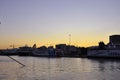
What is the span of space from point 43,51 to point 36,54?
11.7 m

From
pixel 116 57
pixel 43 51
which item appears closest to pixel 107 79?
pixel 116 57

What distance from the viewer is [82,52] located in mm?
183625

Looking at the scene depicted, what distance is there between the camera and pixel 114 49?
407 ft

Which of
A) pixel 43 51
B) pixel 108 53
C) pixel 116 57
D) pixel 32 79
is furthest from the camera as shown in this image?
pixel 43 51

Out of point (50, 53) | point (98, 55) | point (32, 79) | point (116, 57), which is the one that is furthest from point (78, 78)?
point (50, 53)

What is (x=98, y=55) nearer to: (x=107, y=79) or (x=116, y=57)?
(x=116, y=57)

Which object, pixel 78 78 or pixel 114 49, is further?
pixel 114 49

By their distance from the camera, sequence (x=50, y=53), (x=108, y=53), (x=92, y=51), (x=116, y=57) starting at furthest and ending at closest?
(x=50, y=53) < (x=92, y=51) < (x=108, y=53) < (x=116, y=57)

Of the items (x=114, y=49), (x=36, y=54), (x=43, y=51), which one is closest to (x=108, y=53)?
(x=114, y=49)

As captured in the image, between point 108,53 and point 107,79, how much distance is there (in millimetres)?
90222

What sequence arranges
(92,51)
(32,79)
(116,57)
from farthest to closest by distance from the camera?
(92,51) → (116,57) → (32,79)

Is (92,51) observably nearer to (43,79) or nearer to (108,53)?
(108,53)

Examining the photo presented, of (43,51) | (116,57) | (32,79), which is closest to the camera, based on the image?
(32,79)

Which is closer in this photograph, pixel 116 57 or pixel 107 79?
pixel 107 79
